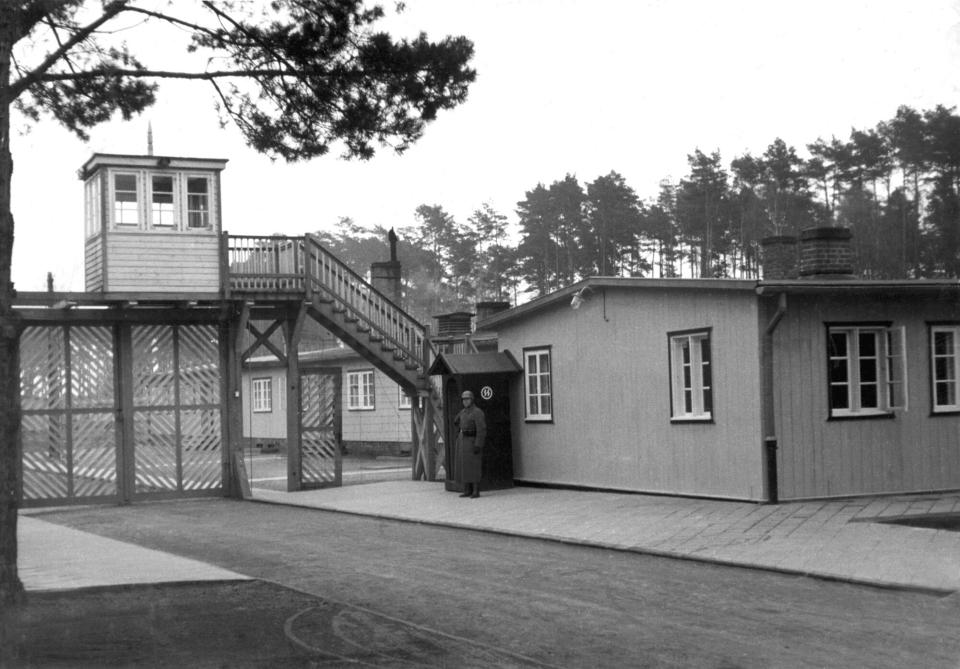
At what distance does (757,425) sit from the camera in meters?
17.2

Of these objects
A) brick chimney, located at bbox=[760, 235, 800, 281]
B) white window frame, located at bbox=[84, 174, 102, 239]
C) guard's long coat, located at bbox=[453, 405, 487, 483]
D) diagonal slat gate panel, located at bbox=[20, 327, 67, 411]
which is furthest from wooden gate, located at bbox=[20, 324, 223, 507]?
brick chimney, located at bbox=[760, 235, 800, 281]

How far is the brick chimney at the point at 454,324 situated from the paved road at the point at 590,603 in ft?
41.2

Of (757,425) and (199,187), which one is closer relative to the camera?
(757,425)

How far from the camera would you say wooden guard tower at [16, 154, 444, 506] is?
22406mm

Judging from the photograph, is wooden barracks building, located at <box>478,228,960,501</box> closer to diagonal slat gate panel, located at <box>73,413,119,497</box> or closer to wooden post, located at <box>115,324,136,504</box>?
wooden post, located at <box>115,324,136,504</box>

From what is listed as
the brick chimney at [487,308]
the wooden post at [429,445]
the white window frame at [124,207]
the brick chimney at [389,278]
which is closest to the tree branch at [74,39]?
the white window frame at [124,207]

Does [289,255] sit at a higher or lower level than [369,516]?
higher

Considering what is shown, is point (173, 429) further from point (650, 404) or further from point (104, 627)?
point (104, 627)

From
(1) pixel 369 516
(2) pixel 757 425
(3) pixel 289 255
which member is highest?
(3) pixel 289 255

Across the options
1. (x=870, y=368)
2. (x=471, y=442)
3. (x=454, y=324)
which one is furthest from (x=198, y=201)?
(x=870, y=368)

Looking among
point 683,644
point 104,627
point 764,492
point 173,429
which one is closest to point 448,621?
point 683,644

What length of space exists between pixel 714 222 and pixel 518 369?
30196mm

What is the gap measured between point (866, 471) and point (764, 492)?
1.82 meters

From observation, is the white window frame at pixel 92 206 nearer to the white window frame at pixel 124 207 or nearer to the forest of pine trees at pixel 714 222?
the white window frame at pixel 124 207
